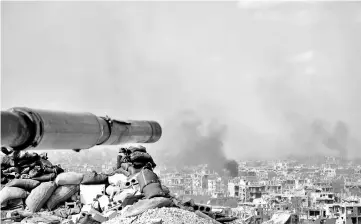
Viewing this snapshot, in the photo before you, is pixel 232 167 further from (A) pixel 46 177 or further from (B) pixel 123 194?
(B) pixel 123 194

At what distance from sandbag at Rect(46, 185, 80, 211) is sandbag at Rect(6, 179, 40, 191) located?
259 millimetres

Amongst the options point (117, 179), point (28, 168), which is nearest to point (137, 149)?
point (117, 179)

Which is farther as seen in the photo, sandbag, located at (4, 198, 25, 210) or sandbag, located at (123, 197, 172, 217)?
sandbag, located at (4, 198, 25, 210)

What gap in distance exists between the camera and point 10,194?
6.16 m

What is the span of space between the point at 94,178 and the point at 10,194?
89 cm

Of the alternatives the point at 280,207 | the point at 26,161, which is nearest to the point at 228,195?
the point at 280,207

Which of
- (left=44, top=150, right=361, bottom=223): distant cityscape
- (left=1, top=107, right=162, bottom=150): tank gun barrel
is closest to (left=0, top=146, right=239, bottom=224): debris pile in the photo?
(left=1, top=107, right=162, bottom=150): tank gun barrel

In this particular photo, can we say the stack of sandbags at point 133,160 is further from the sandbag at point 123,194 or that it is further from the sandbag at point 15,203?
the sandbag at point 15,203

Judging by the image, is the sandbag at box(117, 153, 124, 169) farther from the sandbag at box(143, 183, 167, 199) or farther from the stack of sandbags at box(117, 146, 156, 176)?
the sandbag at box(143, 183, 167, 199)

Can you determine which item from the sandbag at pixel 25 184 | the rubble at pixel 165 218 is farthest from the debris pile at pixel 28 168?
the rubble at pixel 165 218

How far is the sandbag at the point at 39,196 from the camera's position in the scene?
6.07 metres

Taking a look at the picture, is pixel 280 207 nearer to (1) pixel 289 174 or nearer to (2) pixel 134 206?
(1) pixel 289 174

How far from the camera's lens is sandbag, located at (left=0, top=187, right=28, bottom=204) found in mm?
6164

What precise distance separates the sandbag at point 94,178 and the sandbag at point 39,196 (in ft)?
1.17
